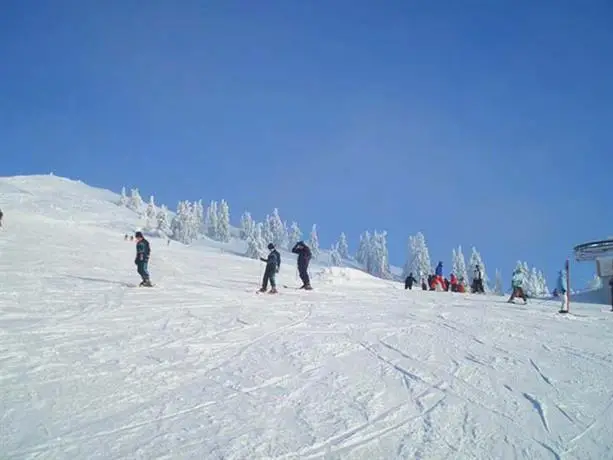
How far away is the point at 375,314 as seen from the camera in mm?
14320

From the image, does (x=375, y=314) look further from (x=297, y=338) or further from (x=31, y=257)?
(x=31, y=257)

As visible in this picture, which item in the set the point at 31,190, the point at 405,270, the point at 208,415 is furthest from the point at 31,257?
the point at 31,190

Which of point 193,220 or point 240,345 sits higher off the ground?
point 193,220

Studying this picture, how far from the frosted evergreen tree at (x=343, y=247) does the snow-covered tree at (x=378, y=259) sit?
1002 inches

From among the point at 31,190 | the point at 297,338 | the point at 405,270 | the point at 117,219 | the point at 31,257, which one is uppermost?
the point at 31,190

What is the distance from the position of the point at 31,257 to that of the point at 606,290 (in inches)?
1399

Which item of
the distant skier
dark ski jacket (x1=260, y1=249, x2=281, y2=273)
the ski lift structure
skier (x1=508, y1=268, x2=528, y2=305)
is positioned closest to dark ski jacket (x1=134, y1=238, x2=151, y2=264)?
dark ski jacket (x1=260, y1=249, x2=281, y2=273)

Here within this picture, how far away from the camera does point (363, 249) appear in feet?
500

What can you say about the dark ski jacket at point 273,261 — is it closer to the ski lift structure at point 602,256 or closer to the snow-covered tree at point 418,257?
the ski lift structure at point 602,256

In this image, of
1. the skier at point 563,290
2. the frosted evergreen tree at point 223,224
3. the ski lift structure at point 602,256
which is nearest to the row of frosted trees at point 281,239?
the frosted evergreen tree at point 223,224

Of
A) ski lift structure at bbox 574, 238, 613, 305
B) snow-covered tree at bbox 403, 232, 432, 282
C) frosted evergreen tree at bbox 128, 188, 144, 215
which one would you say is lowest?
ski lift structure at bbox 574, 238, 613, 305

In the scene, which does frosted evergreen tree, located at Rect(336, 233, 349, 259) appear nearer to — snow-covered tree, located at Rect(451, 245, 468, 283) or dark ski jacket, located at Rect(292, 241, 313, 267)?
snow-covered tree, located at Rect(451, 245, 468, 283)

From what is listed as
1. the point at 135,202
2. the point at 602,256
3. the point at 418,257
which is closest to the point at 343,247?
the point at 418,257

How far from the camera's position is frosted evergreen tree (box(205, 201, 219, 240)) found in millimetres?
159000
